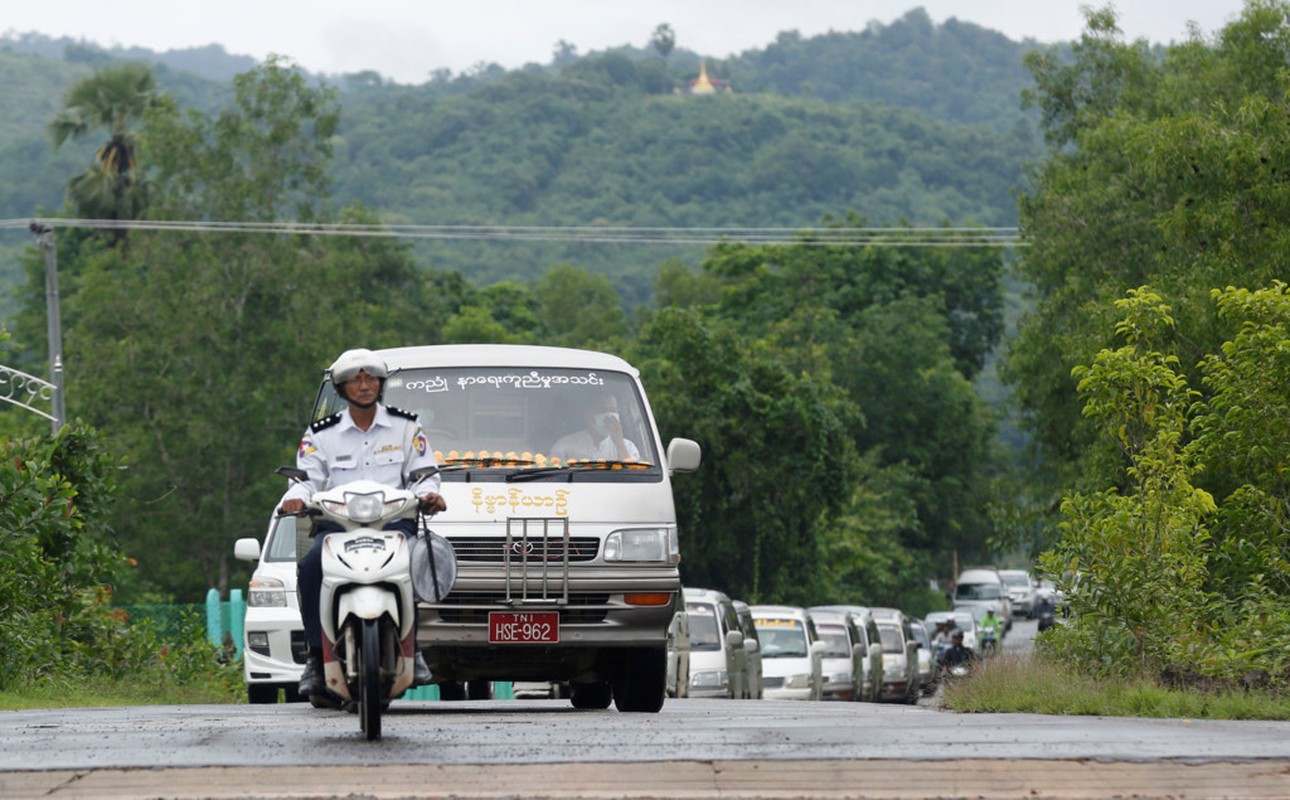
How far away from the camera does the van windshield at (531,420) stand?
13250mm

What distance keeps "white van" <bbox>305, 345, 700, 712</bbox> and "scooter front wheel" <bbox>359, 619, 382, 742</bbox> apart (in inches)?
118

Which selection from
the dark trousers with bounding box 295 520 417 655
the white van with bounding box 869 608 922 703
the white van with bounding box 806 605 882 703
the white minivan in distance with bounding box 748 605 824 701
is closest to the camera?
the dark trousers with bounding box 295 520 417 655

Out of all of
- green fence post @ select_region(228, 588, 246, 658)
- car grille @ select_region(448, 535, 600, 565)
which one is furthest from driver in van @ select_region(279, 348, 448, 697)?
green fence post @ select_region(228, 588, 246, 658)

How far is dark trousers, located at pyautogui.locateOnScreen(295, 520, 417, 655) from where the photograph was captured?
969 centimetres

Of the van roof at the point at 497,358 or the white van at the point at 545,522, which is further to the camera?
the van roof at the point at 497,358

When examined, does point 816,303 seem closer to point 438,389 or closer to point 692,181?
point 438,389

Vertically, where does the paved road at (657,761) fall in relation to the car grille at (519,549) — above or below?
below

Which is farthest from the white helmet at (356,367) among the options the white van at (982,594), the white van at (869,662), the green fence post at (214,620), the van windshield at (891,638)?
the white van at (982,594)

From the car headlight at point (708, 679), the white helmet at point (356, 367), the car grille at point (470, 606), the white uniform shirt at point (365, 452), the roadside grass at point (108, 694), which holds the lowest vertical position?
the car headlight at point (708, 679)

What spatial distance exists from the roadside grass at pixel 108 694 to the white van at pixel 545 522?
4.99 metres

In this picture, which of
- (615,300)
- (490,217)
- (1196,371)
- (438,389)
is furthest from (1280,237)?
(490,217)

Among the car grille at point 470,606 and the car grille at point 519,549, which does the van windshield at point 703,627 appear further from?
the car grille at point 470,606

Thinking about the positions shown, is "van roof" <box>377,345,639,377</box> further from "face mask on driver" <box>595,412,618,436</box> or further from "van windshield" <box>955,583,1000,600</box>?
"van windshield" <box>955,583,1000,600</box>

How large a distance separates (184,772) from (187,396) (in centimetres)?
4998
